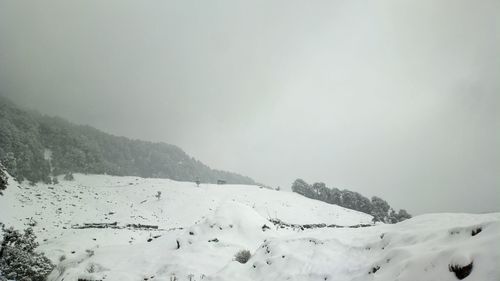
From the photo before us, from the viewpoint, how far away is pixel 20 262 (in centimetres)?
1702

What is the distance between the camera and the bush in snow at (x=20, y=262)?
16578 millimetres

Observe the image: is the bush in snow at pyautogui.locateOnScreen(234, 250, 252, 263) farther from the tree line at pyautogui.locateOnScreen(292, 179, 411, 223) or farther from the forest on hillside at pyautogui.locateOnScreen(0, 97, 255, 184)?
the tree line at pyautogui.locateOnScreen(292, 179, 411, 223)

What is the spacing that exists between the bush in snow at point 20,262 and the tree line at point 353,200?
86.1 metres

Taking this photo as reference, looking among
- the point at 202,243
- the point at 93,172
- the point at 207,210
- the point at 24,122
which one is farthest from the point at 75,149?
the point at 202,243

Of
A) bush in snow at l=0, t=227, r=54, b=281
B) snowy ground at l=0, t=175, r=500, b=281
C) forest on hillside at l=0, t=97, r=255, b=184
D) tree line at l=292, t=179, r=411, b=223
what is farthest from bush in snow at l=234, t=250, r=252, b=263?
tree line at l=292, t=179, r=411, b=223

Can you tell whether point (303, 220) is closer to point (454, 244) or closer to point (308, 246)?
point (308, 246)

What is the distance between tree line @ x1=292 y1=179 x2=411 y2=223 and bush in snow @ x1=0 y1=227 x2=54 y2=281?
86140mm

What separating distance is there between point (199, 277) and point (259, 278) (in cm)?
296

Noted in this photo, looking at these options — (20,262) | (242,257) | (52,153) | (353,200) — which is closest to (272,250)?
(242,257)

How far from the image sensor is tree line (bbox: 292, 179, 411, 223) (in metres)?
90.0

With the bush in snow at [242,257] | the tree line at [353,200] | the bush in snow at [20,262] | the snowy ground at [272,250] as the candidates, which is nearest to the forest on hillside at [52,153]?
the snowy ground at [272,250]

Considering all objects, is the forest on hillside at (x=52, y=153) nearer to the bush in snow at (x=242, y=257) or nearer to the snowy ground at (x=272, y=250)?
the snowy ground at (x=272, y=250)

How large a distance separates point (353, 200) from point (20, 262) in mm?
94266

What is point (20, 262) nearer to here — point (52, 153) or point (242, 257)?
point (242, 257)
